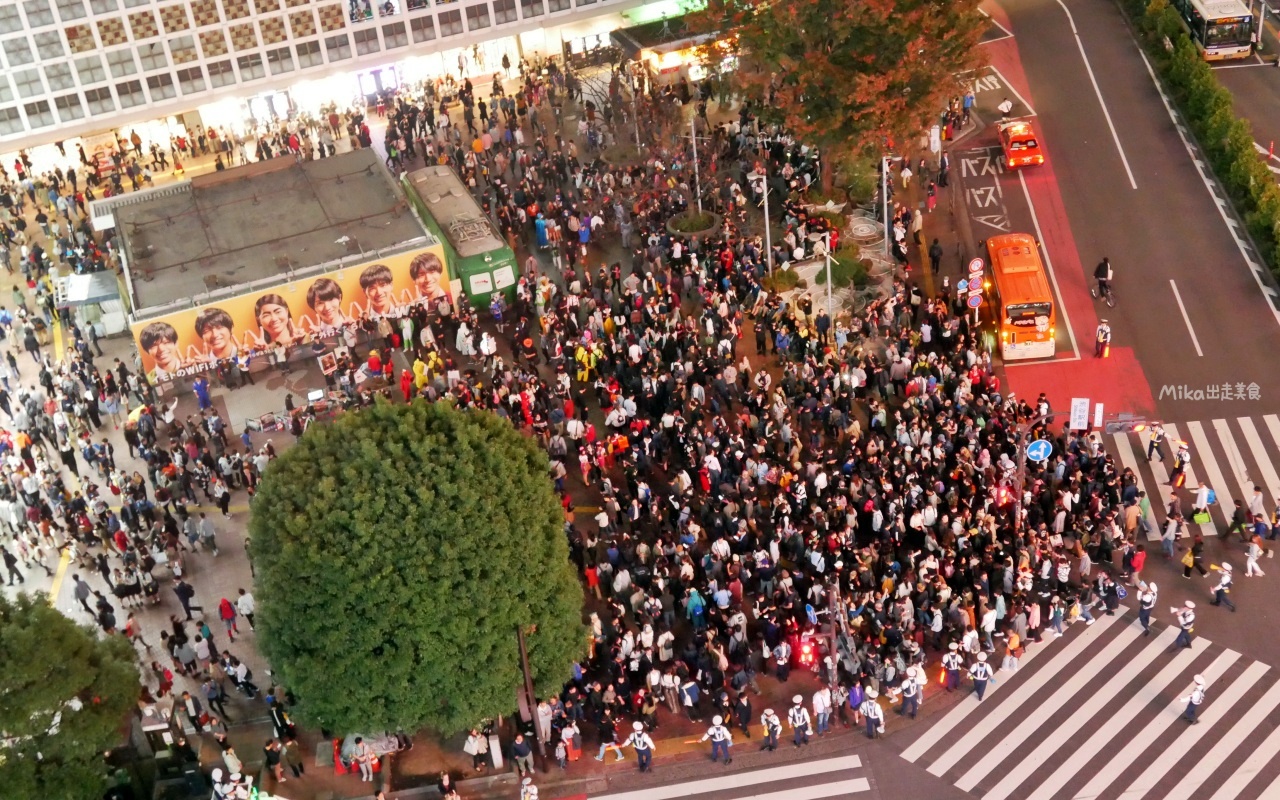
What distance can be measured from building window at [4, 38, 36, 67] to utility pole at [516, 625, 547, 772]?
46235mm

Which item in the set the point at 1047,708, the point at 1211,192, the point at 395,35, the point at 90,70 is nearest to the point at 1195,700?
the point at 1047,708

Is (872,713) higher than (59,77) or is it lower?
lower

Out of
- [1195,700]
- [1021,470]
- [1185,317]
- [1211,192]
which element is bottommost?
[1195,700]

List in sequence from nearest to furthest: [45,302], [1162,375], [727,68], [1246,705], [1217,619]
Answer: [1246,705] < [1217,619] < [1162,375] < [45,302] < [727,68]

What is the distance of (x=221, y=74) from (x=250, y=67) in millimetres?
1398

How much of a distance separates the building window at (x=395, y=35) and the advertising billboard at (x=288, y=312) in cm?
2319

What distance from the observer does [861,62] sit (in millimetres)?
53156

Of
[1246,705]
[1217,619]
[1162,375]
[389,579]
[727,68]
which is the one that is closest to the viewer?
[389,579]

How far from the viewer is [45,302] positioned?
5841cm

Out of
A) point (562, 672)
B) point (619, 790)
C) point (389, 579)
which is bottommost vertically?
point (619, 790)

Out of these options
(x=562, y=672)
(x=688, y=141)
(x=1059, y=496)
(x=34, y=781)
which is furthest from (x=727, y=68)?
(x=34, y=781)

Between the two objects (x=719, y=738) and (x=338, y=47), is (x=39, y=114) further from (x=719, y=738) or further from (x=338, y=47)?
(x=719, y=738)

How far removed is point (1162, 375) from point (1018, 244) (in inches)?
264

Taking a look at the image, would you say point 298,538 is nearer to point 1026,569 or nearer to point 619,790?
point 619,790
